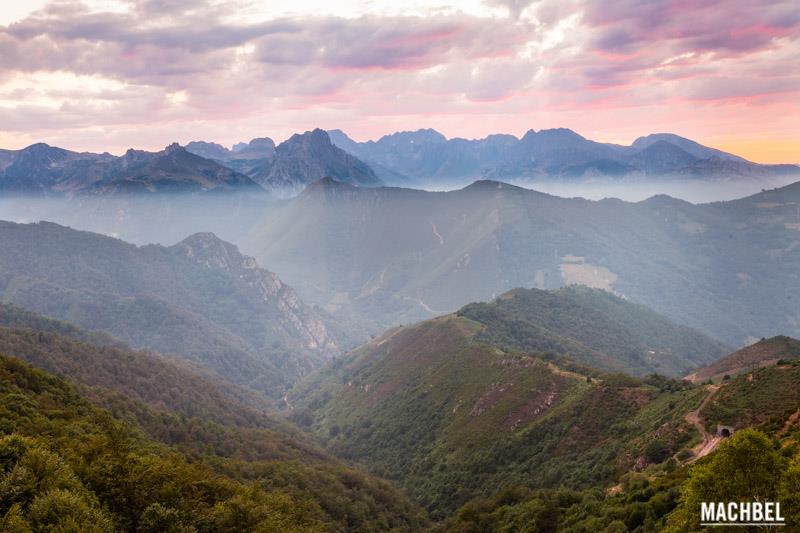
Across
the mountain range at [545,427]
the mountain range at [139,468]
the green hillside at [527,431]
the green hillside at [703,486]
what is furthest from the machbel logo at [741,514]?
the green hillside at [527,431]

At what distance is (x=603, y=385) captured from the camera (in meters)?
142

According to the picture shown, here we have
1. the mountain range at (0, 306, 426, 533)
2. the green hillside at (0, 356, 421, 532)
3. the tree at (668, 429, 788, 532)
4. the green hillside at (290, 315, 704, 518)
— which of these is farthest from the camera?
the green hillside at (290, 315, 704, 518)

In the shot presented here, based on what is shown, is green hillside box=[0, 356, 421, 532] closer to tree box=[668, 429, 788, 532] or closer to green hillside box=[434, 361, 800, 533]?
green hillside box=[434, 361, 800, 533]

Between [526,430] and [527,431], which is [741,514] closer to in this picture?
[527,431]

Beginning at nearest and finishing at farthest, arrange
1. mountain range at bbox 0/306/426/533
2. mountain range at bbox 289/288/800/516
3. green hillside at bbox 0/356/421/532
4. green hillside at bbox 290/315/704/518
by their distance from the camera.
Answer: green hillside at bbox 0/356/421/532 → mountain range at bbox 0/306/426/533 → mountain range at bbox 289/288/800/516 → green hillside at bbox 290/315/704/518

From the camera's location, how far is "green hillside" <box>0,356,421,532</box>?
50281 mm

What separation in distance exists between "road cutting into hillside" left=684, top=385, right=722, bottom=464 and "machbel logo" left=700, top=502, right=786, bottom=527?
4176 centimetres

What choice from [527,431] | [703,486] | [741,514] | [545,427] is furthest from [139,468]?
[527,431]

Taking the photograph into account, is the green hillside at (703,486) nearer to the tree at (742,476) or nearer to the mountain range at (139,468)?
the tree at (742,476)

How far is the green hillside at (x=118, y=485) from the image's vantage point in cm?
5028

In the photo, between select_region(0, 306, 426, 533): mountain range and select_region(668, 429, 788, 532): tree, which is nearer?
select_region(668, 429, 788, 532): tree

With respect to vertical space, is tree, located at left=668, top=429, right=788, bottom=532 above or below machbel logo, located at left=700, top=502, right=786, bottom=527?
→ above

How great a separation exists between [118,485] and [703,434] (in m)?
83.7

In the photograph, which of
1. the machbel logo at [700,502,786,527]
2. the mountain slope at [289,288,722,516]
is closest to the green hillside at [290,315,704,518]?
the mountain slope at [289,288,722,516]
